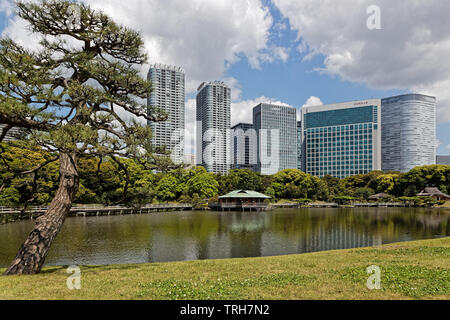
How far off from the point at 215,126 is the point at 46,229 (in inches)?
4727

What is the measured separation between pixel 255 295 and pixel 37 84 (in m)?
7.39

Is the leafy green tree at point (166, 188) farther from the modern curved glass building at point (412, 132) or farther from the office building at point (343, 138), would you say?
the modern curved glass building at point (412, 132)

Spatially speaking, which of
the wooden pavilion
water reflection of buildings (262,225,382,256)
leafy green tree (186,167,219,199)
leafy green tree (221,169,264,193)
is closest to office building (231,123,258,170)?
leafy green tree (221,169,264,193)

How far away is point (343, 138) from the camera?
108688 millimetres

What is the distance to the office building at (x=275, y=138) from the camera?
129250 millimetres

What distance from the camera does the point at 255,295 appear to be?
5.12 meters

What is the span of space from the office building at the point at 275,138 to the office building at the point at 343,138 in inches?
504

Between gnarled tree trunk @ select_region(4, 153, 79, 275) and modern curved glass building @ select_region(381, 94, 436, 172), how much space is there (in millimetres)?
132538

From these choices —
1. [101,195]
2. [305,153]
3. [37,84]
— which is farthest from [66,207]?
[305,153]

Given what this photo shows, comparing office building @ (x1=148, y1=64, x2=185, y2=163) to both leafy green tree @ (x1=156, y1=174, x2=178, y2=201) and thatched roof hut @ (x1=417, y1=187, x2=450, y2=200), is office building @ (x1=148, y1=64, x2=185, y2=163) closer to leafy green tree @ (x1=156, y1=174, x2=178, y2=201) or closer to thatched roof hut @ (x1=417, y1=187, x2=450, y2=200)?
leafy green tree @ (x1=156, y1=174, x2=178, y2=201)

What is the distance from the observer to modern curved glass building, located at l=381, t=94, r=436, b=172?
381ft

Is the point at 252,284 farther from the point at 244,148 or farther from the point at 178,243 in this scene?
the point at 244,148

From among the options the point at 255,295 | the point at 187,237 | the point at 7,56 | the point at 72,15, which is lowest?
the point at 187,237
